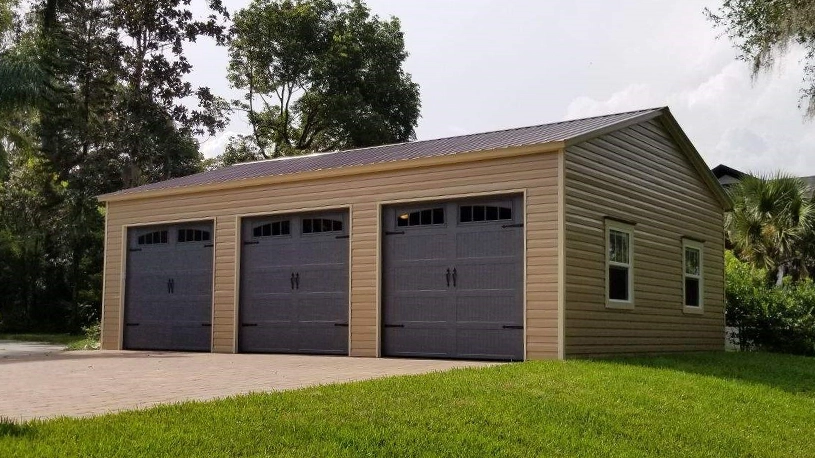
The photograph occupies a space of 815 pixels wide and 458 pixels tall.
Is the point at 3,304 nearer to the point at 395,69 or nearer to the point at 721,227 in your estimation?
the point at 395,69

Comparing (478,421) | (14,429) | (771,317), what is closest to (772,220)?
(771,317)

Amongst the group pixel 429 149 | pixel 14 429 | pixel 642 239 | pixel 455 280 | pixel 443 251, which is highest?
pixel 429 149

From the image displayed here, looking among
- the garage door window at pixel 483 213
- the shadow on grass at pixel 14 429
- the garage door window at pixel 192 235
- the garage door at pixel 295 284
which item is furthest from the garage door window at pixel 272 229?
the shadow on grass at pixel 14 429

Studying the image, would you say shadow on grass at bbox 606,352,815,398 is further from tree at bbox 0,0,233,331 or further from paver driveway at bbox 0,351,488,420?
tree at bbox 0,0,233,331

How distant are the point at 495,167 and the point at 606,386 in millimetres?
4305

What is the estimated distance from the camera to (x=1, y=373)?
11500mm

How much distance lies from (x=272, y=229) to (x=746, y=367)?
323 inches

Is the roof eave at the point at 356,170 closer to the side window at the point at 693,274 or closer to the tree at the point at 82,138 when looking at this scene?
the side window at the point at 693,274

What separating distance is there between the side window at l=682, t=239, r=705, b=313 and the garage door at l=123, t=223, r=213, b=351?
887 cm

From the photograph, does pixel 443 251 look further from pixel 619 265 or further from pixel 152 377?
pixel 152 377

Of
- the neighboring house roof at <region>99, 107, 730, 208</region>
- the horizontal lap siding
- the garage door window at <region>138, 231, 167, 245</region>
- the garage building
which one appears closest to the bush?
the horizontal lap siding

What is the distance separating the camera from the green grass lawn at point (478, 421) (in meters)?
6.55

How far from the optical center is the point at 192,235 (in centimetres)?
1716

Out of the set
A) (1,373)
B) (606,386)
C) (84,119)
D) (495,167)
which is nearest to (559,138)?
(495,167)
